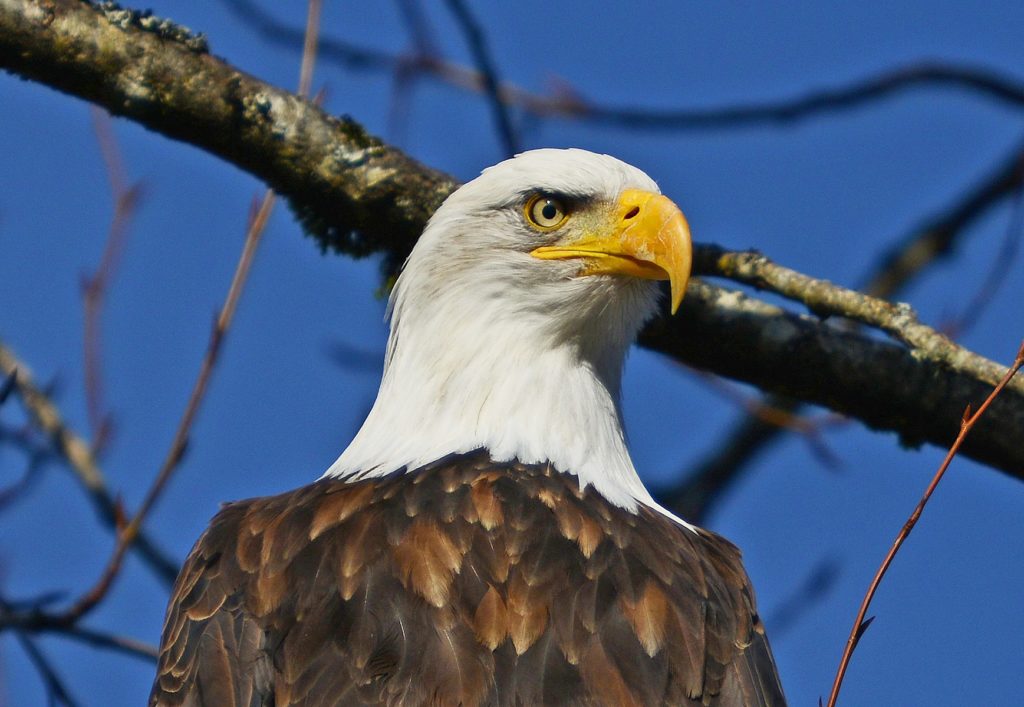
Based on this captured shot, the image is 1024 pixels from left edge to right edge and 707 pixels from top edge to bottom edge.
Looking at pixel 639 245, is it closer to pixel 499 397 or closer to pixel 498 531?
pixel 499 397

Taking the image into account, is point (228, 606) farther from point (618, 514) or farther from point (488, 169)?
point (488, 169)

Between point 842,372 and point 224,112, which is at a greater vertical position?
point 224,112

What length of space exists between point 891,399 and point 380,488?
1.84 metres

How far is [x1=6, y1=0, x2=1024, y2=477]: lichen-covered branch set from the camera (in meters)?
5.22

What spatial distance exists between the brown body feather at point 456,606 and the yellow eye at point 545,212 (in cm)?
97

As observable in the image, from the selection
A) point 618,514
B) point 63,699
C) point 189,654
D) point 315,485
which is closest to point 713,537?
point 618,514

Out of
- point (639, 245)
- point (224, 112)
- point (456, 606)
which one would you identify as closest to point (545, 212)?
point (639, 245)

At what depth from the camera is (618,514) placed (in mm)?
5125

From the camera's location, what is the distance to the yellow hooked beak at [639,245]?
208 inches

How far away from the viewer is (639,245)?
5.46 metres

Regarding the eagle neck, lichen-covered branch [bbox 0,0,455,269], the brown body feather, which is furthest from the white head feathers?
the brown body feather

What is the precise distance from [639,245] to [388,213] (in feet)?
2.93

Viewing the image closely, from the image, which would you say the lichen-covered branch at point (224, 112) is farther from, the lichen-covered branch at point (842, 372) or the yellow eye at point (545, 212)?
the lichen-covered branch at point (842, 372)

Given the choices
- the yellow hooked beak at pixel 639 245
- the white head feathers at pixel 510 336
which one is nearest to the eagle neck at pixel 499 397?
the white head feathers at pixel 510 336
